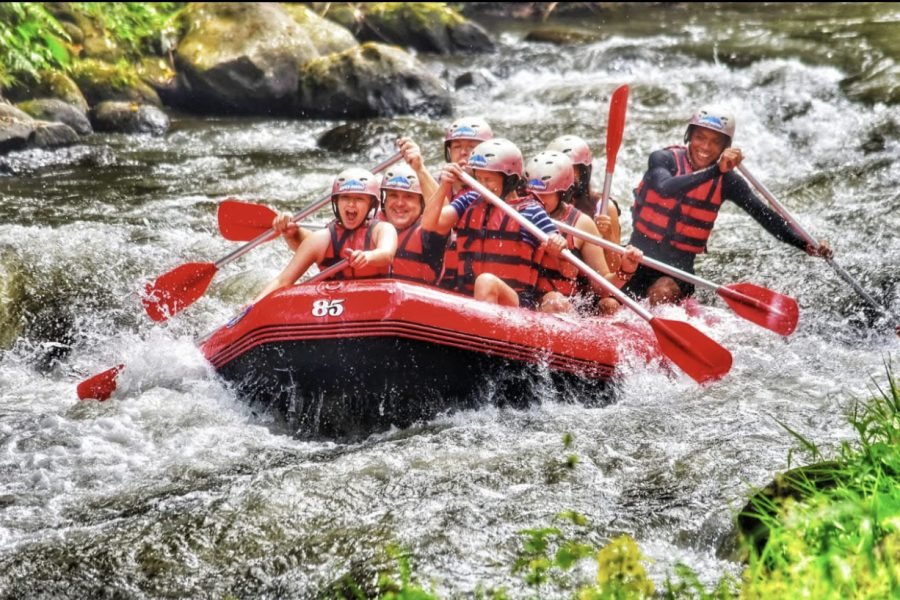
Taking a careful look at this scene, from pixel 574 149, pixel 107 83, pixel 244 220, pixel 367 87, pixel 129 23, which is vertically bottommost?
pixel 107 83

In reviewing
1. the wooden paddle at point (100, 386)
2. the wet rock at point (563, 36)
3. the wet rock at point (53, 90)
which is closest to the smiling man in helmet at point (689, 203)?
the wooden paddle at point (100, 386)

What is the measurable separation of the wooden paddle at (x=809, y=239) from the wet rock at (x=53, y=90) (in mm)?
7725

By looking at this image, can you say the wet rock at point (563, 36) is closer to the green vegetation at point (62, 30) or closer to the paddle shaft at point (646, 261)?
the green vegetation at point (62, 30)

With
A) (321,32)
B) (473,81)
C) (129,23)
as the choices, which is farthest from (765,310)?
(129,23)

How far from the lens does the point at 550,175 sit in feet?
20.0

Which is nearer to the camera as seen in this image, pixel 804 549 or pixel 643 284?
pixel 804 549

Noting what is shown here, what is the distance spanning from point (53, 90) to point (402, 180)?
683cm

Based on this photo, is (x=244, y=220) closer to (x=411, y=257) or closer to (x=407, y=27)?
(x=411, y=257)

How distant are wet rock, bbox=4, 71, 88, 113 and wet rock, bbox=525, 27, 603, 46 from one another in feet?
25.0

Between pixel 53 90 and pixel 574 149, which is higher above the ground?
pixel 574 149

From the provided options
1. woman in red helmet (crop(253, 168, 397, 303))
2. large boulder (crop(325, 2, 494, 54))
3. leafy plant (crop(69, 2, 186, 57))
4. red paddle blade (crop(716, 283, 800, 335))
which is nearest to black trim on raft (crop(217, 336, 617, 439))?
woman in red helmet (crop(253, 168, 397, 303))

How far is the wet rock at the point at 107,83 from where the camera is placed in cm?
1181

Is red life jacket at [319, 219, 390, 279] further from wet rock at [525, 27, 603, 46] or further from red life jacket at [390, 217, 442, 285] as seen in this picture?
wet rock at [525, 27, 603, 46]

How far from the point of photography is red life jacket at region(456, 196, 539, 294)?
5.85m
